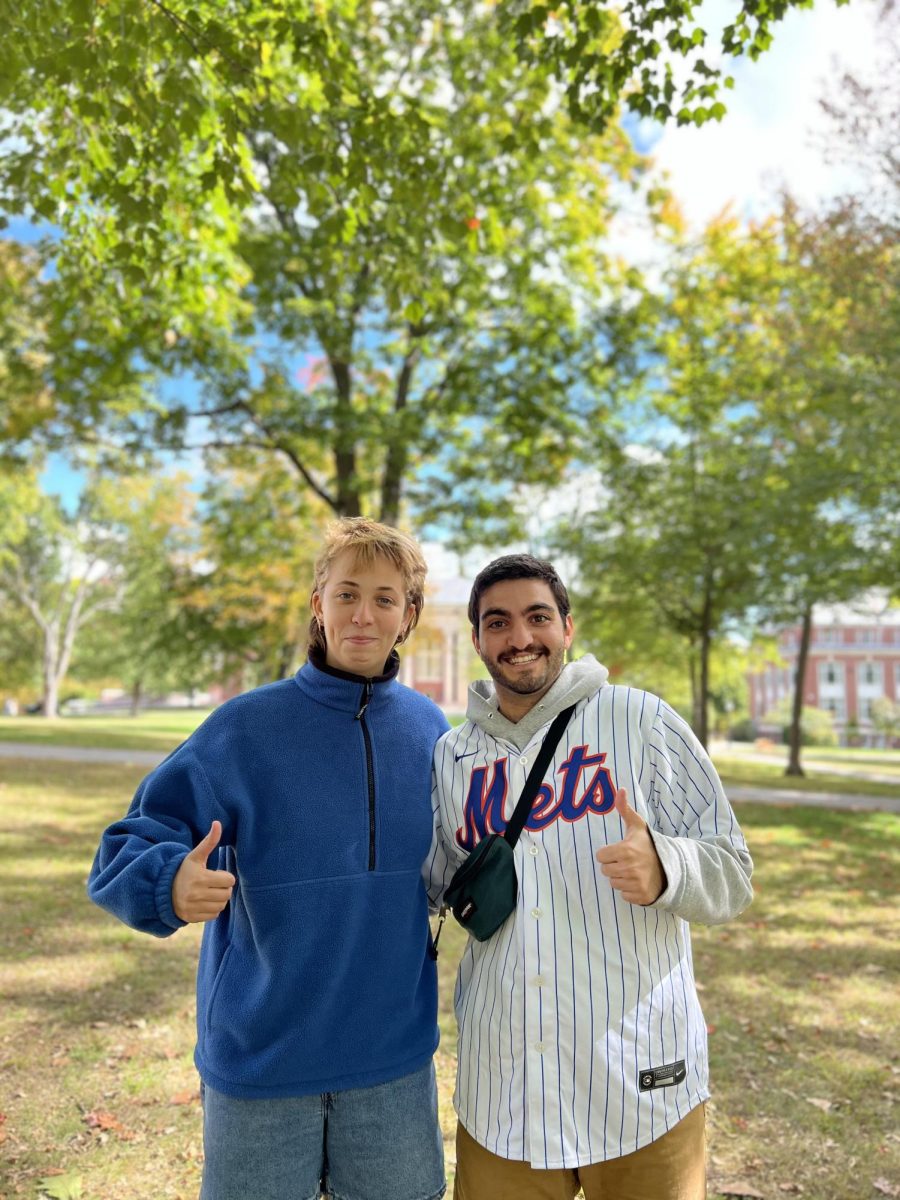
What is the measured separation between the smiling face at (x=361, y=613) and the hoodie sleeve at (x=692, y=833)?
76 cm

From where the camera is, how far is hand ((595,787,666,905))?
1959mm

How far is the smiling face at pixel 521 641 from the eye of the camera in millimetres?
2307

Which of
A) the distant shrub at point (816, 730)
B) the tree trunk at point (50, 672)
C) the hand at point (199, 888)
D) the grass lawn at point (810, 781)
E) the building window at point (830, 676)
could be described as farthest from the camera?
the building window at point (830, 676)

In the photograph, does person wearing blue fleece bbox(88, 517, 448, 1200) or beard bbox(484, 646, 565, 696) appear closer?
person wearing blue fleece bbox(88, 517, 448, 1200)

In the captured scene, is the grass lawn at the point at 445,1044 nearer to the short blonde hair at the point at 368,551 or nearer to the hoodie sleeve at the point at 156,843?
the hoodie sleeve at the point at 156,843

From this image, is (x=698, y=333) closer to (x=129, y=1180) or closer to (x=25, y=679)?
(x=129, y=1180)

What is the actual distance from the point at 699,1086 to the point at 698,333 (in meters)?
16.2

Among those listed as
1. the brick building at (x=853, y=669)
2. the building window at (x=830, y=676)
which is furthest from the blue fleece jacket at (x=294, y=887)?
the building window at (x=830, y=676)

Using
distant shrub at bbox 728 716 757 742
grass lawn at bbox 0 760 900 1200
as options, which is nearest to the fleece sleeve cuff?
grass lawn at bbox 0 760 900 1200

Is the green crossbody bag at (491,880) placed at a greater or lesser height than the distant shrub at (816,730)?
greater

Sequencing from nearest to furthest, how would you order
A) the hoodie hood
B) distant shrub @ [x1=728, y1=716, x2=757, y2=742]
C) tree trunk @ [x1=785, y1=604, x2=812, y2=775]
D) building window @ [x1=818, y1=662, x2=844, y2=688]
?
1. the hoodie hood
2. tree trunk @ [x1=785, y1=604, x2=812, y2=775]
3. distant shrub @ [x1=728, y1=716, x2=757, y2=742]
4. building window @ [x1=818, y1=662, x2=844, y2=688]

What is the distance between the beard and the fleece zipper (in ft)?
1.11

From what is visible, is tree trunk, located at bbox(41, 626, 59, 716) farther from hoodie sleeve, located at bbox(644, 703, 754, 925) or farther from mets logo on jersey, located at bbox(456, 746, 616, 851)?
hoodie sleeve, located at bbox(644, 703, 754, 925)

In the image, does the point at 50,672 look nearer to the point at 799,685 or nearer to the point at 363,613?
the point at 799,685
